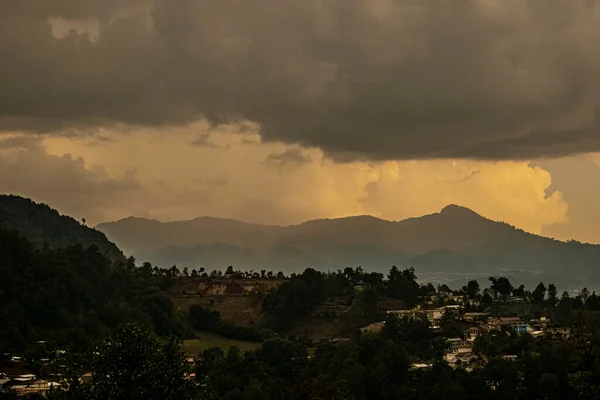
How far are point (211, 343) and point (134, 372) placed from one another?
309 feet

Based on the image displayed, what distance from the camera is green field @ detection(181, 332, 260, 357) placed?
127 metres

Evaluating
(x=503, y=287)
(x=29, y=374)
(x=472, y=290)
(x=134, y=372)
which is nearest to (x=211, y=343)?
(x=29, y=374)

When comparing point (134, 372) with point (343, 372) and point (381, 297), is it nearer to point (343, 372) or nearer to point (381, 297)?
point (343, 372)

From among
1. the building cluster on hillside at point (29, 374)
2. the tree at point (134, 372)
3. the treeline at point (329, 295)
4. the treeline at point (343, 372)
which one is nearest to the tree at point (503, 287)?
Answer: the treeline at point (329, 295)

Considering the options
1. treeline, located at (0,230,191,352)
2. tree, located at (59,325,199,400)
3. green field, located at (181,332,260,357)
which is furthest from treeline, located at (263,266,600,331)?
tree, located at (59,325,199,400)

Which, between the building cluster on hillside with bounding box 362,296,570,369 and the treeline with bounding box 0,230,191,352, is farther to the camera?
the treeline with bounding box 0,230,191,352

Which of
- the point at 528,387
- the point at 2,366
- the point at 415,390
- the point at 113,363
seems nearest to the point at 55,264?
the point at 2,366

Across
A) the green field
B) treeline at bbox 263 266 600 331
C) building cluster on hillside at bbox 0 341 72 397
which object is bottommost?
building cluster on hillside at bbox 0 341 72 397

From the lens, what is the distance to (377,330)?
128625 mm

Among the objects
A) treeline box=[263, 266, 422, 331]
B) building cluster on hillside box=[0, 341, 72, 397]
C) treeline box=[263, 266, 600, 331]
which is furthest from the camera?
treeline box=[263, 266, 422, 331]

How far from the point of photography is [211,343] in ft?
448

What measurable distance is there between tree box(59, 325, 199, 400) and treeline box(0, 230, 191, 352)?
196 ft

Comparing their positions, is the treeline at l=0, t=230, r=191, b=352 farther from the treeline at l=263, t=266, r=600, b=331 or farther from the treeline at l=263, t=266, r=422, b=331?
the treeline at l=263, t=266, r=600, b=331

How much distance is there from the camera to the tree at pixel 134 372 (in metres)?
43.1
